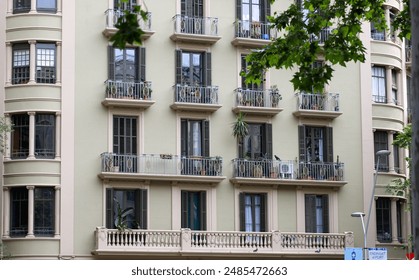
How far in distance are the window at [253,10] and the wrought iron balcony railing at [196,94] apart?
14.4 feet

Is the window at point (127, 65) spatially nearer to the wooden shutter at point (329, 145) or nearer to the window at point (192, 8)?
the window at point (192, 8)

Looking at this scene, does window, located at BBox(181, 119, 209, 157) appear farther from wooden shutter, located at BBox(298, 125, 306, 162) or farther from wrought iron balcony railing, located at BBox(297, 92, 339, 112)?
wrought iron balcony railing, located at BBox(297, 92, 339, 112)

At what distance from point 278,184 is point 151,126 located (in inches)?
280

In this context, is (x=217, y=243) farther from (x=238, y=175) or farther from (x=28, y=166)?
(x=28, y=166)

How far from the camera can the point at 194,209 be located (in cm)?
5088

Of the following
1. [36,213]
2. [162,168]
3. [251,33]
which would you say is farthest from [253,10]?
[36,213]

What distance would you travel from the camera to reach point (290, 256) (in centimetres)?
5125

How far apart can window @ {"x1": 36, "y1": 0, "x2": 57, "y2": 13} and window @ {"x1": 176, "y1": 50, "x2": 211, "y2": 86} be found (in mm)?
6411

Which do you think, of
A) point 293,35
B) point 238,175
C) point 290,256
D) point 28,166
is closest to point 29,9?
point 28,166

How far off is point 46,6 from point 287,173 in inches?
574

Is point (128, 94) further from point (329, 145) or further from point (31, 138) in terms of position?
point (329, 145)

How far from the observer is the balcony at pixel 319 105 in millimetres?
53094

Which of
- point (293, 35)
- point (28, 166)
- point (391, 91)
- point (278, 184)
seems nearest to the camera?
point (293, 35)

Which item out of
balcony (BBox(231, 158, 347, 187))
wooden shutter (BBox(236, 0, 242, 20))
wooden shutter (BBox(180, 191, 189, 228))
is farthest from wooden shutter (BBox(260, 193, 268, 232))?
wooden shutter (BBox(236, 0, 242, 20))
